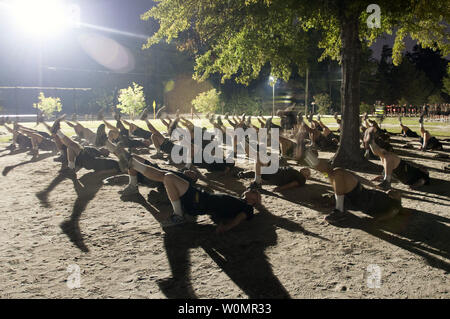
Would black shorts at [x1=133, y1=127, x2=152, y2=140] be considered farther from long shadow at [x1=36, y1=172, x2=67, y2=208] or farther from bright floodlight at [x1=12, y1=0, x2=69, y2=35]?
bright floodlight at [x1=12, y1=0, x2=69, y2=35]

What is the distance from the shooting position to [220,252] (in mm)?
4539

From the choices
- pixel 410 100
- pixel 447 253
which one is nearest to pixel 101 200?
pixel 447 253

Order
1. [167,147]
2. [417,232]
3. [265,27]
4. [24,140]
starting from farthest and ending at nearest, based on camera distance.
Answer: [24,140]
[265,27]
[167,147]
[417,232]

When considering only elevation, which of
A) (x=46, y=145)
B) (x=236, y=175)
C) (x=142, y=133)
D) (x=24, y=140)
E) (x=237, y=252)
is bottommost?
(x=237, y=252)

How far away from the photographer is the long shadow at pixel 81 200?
16.5ft

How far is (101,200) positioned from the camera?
709 centimetres

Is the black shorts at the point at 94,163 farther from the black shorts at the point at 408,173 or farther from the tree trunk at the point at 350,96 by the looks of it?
the black shorts at the point at 408,173

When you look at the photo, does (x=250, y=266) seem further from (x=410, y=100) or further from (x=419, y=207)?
(x=410, y=100)

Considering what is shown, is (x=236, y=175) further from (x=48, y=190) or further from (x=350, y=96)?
(x=48, y=190)

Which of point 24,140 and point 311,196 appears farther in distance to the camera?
point 24,140

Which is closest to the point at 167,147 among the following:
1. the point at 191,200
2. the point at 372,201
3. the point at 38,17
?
the point at 191,200

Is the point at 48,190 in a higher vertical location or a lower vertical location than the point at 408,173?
lower

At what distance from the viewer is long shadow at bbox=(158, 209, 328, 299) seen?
3.62 meters

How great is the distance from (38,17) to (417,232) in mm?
65759
